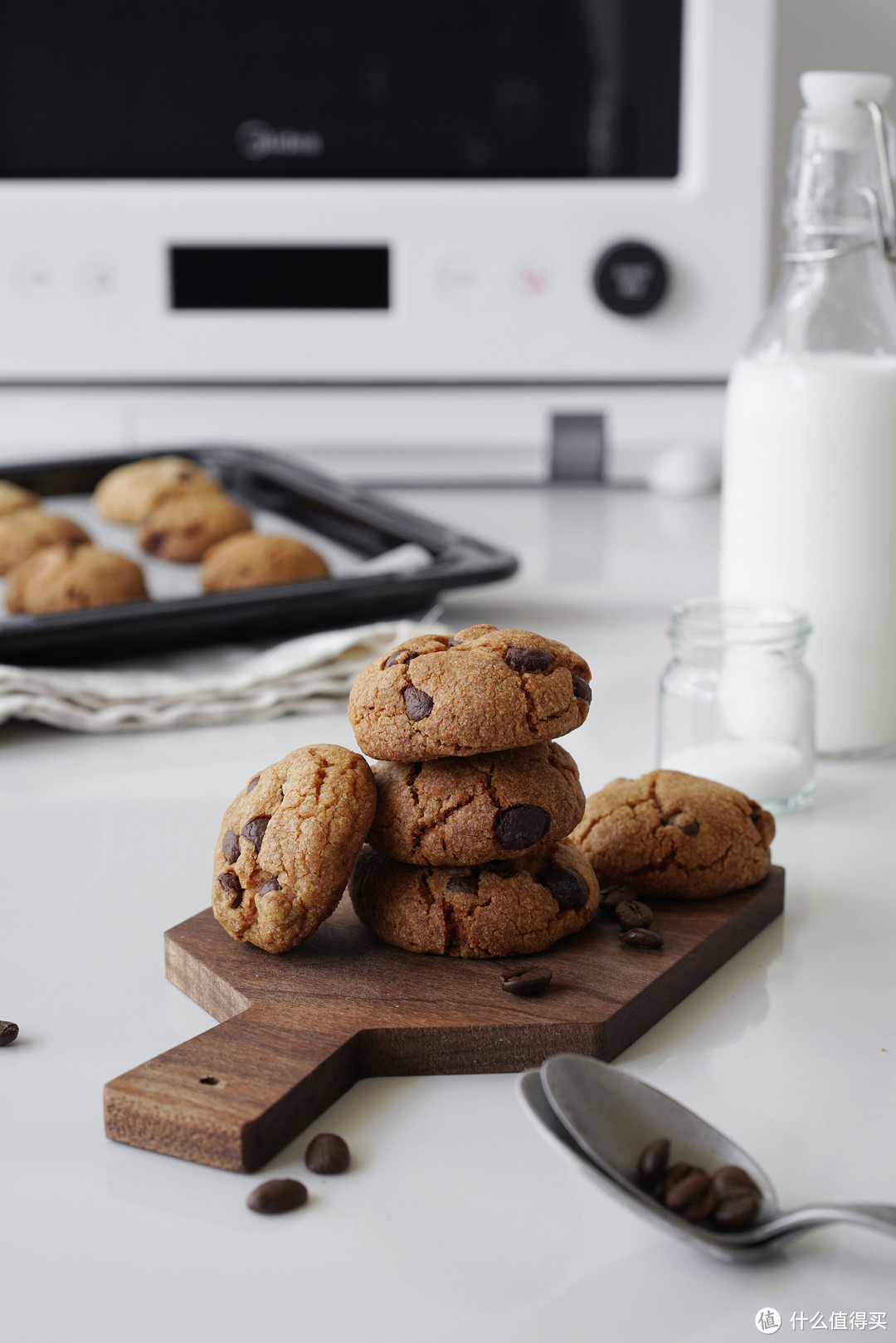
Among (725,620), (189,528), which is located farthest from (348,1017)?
(189,528)

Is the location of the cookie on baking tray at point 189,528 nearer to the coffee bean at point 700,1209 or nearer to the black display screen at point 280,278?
the black display screen at point 280,278

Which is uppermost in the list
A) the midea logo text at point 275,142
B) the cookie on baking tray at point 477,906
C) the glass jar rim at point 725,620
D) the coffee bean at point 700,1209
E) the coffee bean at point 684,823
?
the midea logo text at point 275,142

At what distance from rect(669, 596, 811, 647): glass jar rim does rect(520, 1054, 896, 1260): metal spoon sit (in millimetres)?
386

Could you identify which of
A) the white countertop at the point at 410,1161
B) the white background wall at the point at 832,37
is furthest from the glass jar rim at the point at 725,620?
the white background wall at the point at 832,37

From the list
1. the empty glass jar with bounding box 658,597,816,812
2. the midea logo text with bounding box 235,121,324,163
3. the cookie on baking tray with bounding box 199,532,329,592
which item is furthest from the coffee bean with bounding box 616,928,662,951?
the midea logo text with bounding box 235,121,324,163

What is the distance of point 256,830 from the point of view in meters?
0.55

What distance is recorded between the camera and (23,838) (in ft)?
2.41

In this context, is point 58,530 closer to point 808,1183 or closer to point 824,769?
point 824,769

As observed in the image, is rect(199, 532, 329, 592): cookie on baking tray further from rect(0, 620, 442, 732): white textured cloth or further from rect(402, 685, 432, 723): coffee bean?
rect(402, 685, 432, 723): coffee bean

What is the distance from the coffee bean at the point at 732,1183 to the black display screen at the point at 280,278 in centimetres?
137

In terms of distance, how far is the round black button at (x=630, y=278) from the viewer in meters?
1.60

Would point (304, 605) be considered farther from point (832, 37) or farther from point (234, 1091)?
point (832, 37)

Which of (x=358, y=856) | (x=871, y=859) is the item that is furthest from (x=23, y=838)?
(x=871, y=859)

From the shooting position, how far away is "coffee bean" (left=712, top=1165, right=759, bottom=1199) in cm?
41
